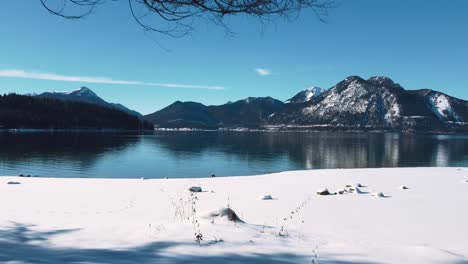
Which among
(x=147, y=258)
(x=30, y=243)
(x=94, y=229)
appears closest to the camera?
(x=147, y=258)

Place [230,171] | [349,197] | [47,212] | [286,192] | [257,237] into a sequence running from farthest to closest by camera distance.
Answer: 1. [230,171]
2. [286,192]
3. [349,197]
4. [47,212]
5. [257,237]

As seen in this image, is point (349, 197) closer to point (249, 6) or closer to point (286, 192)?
point (286, 192)

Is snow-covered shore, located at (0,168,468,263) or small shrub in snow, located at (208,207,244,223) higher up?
small shrub in snow, located at (208,207,244,223)

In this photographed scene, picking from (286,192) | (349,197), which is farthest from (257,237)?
(286,192)

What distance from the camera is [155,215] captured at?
40.6 ft

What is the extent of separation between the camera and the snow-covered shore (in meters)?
5.95

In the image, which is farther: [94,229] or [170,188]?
[170,188]

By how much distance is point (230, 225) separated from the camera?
776 cm

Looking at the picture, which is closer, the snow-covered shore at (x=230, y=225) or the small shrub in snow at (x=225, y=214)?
the snow-covered shore at (x=230, y=225)

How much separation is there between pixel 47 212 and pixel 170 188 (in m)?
8.70

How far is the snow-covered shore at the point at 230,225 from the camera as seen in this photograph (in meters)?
5.95

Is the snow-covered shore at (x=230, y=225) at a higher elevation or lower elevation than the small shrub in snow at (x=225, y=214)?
lower

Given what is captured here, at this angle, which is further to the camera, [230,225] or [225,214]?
[225,214]

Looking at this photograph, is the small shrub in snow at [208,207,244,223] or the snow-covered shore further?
the small shrub in snow at [208,207,244,223]
